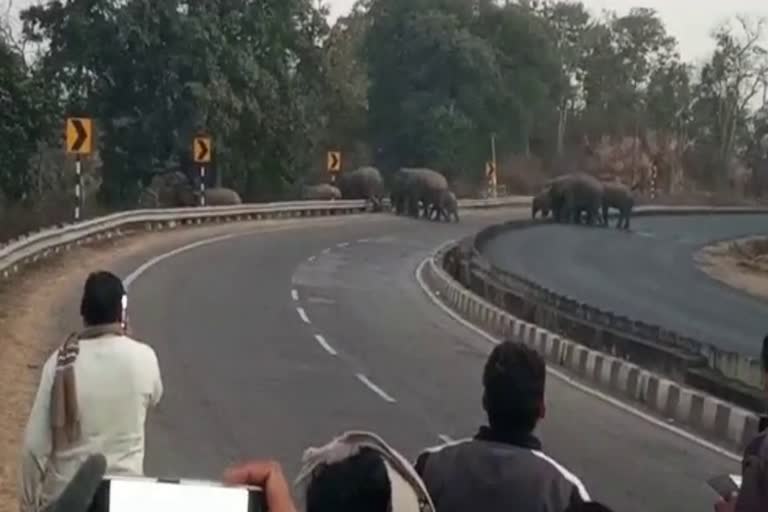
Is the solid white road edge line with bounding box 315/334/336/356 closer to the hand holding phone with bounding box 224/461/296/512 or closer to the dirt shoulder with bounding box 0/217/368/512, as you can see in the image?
the dirt shoulder with bounding box 0/217/368/512

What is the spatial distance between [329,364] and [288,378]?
1522 mm

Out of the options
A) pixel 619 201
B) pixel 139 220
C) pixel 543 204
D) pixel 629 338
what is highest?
pixel 629 338

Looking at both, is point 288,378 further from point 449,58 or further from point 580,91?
point 580,91

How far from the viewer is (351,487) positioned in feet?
11.6

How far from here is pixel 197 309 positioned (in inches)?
961

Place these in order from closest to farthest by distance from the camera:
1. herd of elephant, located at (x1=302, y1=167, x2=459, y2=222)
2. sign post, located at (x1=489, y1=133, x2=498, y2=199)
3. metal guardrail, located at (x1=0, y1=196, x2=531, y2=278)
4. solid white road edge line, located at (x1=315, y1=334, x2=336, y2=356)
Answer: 1. solid white road edge line, located at (x1=315, y1=334, x2=336, y2=356)
2. metal guardrail, located at (x1=0, y1=196, x2=531, y2=278)
3. herd of elephant, located at (x1=302, y1=167, x2=459, y2=222)
4. sign post, located at (x1=489, y1=133, x2=498, y2=199)

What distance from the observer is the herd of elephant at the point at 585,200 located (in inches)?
2618

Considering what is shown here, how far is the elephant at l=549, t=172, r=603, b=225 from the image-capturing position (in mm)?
66500

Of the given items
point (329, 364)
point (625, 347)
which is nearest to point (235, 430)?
point (329, 364)

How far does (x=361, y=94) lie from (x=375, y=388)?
2091 inches

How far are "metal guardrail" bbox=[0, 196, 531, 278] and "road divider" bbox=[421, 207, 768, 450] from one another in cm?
695

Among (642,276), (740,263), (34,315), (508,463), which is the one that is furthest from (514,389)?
(740,263)

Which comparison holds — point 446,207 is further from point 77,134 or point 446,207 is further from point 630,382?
point 630,382

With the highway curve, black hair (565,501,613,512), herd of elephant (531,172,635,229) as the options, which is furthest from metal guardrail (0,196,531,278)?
black hair (565,501,613,512)
